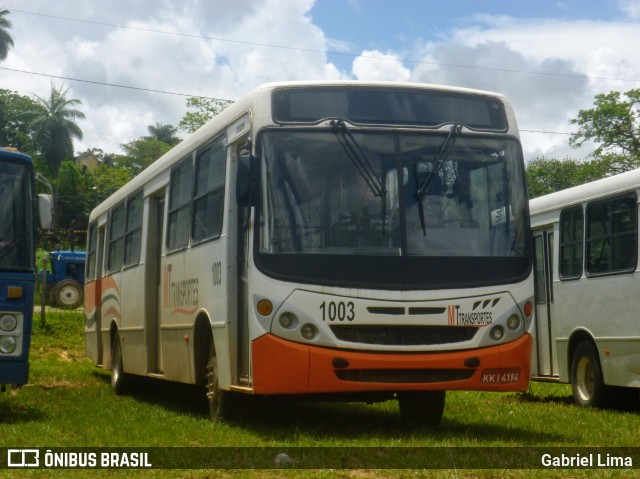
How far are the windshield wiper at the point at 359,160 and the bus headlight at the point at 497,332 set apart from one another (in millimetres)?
1431

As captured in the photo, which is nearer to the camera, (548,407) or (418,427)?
(418,427)

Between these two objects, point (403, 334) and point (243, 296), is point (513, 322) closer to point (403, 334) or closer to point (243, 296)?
point (403, 334)

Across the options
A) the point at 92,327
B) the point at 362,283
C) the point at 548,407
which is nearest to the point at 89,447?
the point at 362,283

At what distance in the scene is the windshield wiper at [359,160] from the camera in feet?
35.4

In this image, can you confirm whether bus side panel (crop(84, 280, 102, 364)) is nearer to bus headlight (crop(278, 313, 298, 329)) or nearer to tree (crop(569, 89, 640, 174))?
bus headlight (crop(278, 313, 298, 329))

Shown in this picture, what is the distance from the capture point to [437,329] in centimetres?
1064

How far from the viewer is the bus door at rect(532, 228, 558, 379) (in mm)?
16500

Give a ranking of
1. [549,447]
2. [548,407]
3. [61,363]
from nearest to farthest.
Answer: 1. [549,447]
2. [548,407]
3. [61,363]

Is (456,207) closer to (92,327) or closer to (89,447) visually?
(89,447)

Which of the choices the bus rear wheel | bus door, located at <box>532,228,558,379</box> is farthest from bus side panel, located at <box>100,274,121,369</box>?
bus door, located at <box>532,228,558,379</box>

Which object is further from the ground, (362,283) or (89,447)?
(362,283)

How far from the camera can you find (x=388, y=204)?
1073cm

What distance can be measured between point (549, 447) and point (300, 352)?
7.41 feet

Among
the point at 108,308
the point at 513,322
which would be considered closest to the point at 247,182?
the point at 513,322
